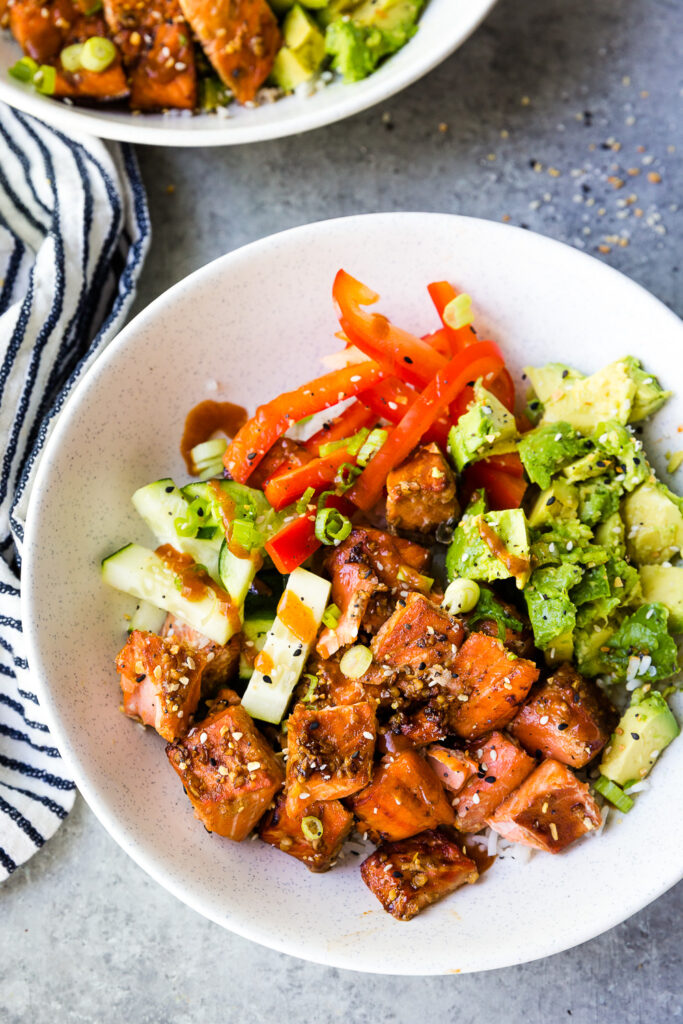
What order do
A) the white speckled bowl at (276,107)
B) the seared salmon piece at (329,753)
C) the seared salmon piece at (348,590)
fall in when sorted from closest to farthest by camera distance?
1. the seared salmon piece at (329,753)
2. the seared salmon piece at (348,590)
3. the white speckled bowl at (276,107)

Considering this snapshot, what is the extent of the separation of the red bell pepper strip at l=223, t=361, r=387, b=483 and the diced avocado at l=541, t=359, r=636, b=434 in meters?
0.57

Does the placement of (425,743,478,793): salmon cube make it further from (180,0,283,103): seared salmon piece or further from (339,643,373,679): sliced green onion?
(180,0,283,103): seared salmon piece

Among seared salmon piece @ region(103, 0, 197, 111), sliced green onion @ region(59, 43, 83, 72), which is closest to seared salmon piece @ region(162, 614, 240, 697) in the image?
seared salmon piece @ region(103, 0, 197, 111)

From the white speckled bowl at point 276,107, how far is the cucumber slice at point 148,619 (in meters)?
1.54

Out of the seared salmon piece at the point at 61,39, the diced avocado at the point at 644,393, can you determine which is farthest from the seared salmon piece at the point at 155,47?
the diced avocado at the point at 644,393

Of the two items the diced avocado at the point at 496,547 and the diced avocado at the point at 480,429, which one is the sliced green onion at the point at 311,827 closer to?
the diced avocado at the point at 496,547

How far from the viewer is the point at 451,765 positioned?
8.34 ft

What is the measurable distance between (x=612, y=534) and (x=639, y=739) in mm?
596

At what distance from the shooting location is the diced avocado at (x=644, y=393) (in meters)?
2.73

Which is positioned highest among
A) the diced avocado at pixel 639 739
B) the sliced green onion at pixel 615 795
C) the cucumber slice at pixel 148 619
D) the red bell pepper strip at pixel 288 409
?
the red bell pepper strip at pixel 288 409

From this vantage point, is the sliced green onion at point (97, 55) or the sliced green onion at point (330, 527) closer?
the sliced green onion at point (330, 527)

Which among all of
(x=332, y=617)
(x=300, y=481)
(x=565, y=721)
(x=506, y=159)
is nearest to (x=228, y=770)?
(x=332, y=617)

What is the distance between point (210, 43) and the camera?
3.08m

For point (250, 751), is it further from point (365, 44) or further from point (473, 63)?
point (473, 63)
